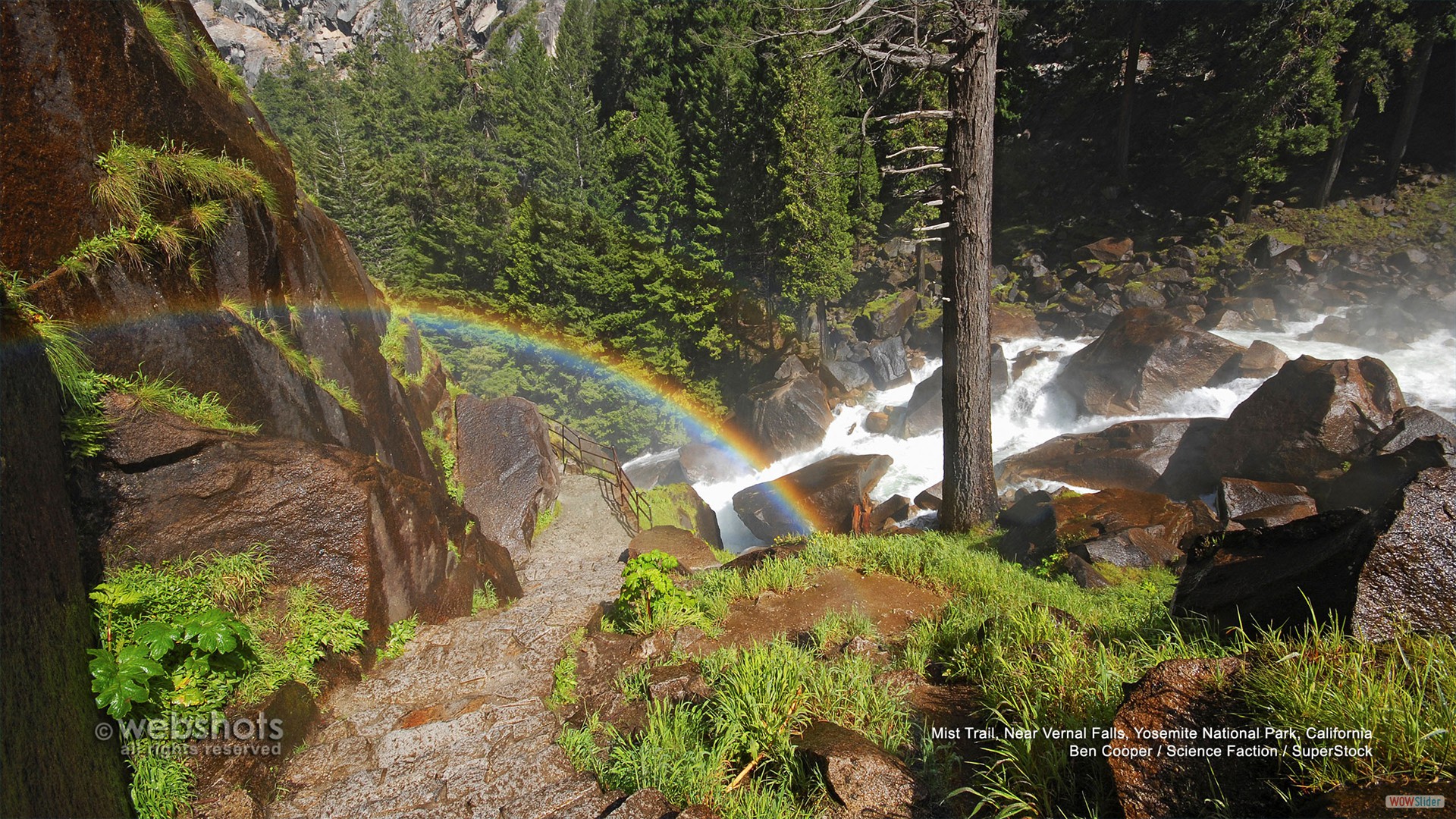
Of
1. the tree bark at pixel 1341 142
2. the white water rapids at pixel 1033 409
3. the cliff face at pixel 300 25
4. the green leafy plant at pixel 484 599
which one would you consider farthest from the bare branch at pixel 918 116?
the cliff face at pixel 300 25

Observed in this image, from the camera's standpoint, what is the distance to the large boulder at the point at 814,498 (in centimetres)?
1619

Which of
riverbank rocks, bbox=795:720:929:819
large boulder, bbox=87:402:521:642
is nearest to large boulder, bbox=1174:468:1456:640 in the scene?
riverbank rocks, bbox=795:720:929:819

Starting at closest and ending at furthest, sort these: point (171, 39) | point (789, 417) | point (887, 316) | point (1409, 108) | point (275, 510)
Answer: point (275, 510)
point (171, 39)
point (1409, 108)
point (789, 417)
point (887, 316)

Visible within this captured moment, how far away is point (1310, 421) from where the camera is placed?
10531 millimetres

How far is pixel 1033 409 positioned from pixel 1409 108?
60.6 feet

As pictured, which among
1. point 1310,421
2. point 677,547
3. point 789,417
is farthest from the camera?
point 789,417

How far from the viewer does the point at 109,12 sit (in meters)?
4.93

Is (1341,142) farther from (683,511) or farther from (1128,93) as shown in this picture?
(683,511)

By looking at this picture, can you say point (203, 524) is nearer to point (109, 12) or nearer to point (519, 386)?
point (109, 12)

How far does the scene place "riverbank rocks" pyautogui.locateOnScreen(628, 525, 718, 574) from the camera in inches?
400

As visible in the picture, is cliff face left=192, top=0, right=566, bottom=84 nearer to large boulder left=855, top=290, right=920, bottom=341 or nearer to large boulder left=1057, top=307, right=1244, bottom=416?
large boulder left=855, top=290, right=920, bottom=341

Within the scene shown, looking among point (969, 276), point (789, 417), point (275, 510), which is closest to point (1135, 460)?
point (969, 276)

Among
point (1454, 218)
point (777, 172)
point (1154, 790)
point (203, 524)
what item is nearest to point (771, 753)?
point (1154, 790)

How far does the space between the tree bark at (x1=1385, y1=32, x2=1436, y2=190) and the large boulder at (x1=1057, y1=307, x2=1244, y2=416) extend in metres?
13.6
